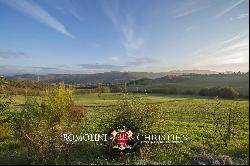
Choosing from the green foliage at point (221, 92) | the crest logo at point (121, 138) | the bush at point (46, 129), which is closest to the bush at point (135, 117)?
the crest logo at point (121, 138)

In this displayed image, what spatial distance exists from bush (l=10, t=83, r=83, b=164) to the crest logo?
7.77 ft

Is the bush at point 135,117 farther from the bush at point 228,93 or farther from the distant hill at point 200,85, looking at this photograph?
the bush at point 228,93

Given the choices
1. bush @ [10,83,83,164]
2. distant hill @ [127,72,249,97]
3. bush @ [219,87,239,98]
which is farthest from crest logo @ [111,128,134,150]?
bush @ [219,87,239,98]

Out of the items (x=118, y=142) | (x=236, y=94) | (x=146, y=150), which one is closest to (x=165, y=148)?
(x=146, y=150)

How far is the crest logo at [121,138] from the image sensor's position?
18.2 metres

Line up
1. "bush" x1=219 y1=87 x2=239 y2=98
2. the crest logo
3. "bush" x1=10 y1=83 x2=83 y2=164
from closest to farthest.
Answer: "bush" x1=10 y1=83 x2=83 y2=164 < the crest logo < "bush" x1=219 y1=87 x2=239 y2=98

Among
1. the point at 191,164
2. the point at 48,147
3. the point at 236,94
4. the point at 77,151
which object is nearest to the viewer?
the point at 191,164

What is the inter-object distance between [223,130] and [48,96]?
14.1 meters

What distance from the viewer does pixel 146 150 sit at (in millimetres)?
18266

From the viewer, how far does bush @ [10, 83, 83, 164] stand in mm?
17422

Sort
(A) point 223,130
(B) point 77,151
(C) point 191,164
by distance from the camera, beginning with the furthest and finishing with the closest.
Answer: (A) point 223,130
(B) point 77,151
(C) point 191,164

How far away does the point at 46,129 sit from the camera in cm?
2027

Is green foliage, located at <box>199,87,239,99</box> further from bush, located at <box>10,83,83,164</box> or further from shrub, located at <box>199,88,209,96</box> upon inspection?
bush, located at <box>10,83,83,164</box>

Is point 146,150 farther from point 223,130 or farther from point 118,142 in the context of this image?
point 223,130
